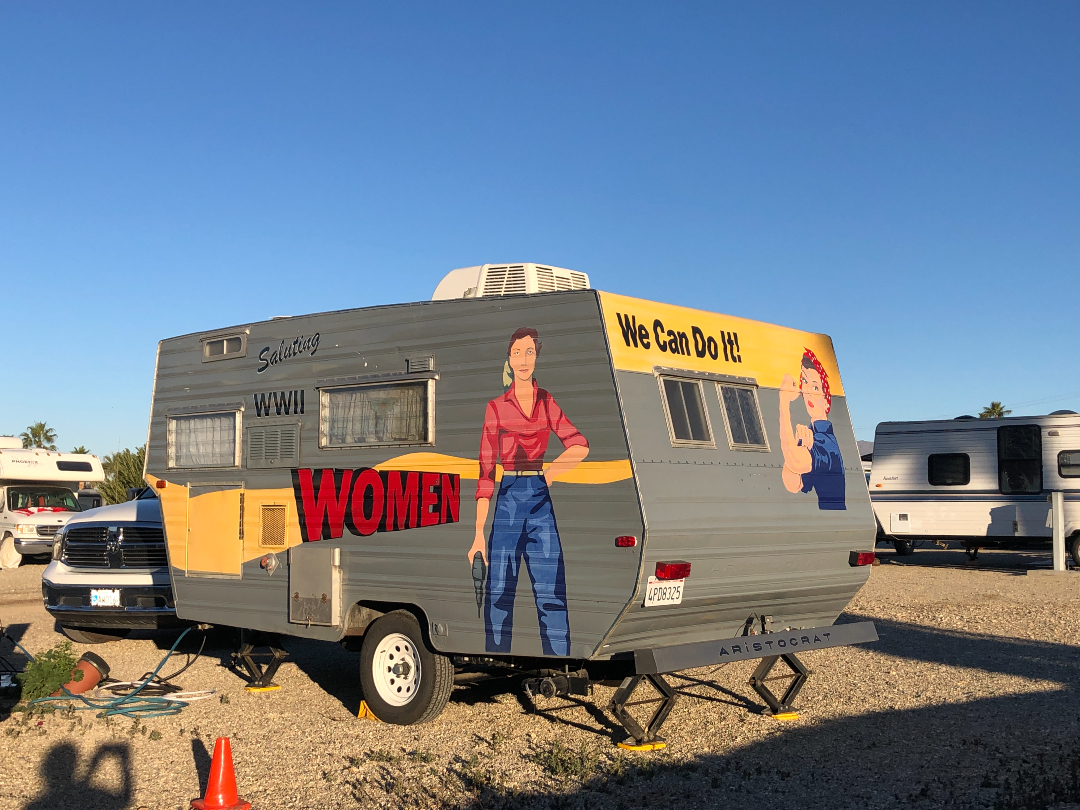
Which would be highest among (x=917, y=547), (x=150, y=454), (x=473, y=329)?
(x=473, y=329)

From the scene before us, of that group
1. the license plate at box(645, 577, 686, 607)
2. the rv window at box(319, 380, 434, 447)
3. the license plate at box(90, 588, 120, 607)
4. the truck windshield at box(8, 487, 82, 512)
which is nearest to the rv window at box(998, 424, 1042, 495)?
the license plate at box(645, 577, 686, 607)

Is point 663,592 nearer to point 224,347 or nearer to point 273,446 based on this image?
point 273,446

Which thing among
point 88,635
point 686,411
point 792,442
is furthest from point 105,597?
point 792,442

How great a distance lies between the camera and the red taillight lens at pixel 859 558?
8491mm

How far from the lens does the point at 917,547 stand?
29.5 metres

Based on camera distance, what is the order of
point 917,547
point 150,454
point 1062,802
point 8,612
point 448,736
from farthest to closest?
point 917,547 → point 8,612 → point 150,454 → point 448,736 → point 1062,802

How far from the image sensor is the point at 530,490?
23.9 ft

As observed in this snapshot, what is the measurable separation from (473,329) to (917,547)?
24.9 meters

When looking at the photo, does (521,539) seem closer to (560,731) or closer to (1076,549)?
(560,731)

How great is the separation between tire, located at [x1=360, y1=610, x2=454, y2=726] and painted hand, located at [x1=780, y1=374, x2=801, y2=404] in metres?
Result: 3.41

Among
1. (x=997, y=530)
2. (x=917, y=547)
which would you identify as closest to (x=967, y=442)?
(x=997, y=530)

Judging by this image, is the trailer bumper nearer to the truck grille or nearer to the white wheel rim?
the white wheel rim

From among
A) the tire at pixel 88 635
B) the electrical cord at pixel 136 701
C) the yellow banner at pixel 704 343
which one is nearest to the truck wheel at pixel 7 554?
the tire at pixel 88 635

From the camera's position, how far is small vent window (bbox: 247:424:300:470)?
29.3 ft
